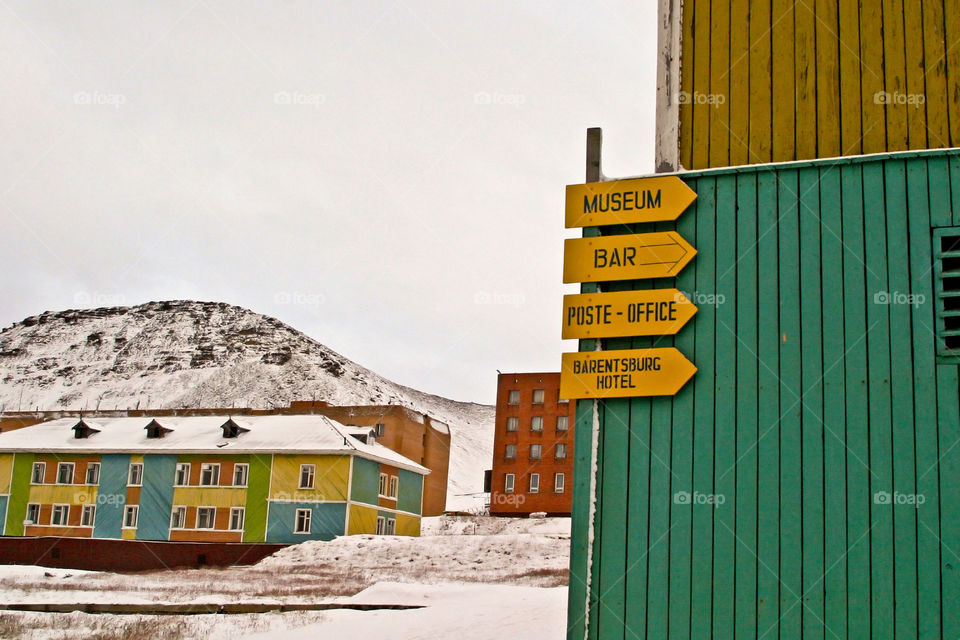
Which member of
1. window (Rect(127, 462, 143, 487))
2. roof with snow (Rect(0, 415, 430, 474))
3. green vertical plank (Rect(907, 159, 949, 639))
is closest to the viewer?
green vertical plank (Rect(907, 159, 949, 639))

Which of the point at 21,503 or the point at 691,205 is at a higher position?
the point at 691,205

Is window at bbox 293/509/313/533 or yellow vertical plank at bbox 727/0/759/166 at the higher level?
yellow vertical plank at bbox 727/0/759/166

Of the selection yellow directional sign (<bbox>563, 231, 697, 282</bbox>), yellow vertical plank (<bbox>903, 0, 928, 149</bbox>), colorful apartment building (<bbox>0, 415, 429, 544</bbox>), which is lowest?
colorful apartment building (<bbox>0, 415, 429, 544</bbox>)

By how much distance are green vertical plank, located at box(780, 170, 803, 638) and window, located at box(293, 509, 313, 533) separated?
36.5 meters

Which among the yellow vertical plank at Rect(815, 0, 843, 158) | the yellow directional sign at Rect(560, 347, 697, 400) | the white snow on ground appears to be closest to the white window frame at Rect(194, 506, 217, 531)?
the white snow on ground

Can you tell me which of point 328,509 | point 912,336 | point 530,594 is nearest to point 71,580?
point 328,509

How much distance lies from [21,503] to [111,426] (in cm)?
561

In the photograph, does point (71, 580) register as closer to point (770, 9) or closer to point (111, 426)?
point (111, 426)

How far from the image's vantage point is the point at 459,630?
44.8 ft

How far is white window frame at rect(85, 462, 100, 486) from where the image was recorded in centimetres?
4681

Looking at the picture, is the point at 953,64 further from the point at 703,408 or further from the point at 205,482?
the point at 205,482

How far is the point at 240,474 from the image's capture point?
44.5m

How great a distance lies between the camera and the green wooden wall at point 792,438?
808 cm

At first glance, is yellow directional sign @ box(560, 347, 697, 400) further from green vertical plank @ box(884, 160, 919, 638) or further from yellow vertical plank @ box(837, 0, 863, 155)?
yellow vertical plank @ box(837, 0, 863, 155)
